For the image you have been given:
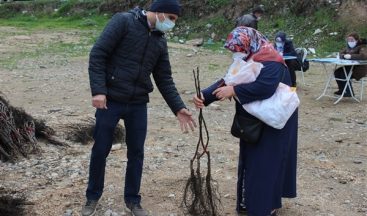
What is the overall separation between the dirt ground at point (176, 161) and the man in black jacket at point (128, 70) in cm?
63

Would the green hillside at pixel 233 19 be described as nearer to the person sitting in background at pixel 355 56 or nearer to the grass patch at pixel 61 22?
the grass patch at pixel 61 22

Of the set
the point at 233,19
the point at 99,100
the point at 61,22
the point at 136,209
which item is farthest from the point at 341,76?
the point at 61,22

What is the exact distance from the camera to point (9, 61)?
1383 centimetres

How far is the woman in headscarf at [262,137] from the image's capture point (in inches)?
137

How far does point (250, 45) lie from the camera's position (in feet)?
11.5

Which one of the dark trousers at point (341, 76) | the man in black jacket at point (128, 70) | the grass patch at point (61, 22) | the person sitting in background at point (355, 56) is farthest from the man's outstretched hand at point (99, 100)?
the grass patch at point (61, 22)

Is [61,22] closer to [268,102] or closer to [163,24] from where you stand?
[163,24]

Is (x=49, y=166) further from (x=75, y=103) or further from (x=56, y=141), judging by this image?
A: (x=75, y=103)

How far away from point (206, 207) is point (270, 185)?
→ 54 cm

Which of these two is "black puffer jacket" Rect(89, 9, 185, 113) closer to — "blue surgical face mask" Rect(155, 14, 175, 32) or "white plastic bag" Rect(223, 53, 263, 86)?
"blue surgical face mask" Rect(155, 14, 175, 32)

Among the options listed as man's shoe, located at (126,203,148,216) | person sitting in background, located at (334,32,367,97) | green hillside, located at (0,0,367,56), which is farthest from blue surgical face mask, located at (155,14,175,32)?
green hillside, located at (0,0,367,56)

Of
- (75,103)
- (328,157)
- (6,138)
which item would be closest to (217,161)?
(328,157)

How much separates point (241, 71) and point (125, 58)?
773mm

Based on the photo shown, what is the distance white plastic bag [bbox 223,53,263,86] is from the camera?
137 inches
